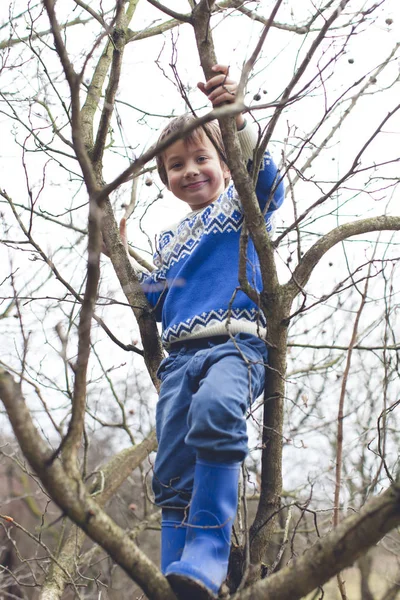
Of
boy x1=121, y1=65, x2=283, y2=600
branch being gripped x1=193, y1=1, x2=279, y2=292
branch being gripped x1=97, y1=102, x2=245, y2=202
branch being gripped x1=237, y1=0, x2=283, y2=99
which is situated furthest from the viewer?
branch being gripped x1=193, y1=1, x2=279, y2=292

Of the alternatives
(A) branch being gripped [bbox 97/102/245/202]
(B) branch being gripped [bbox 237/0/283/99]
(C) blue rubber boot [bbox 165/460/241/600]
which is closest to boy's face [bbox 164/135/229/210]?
(B) branch being gripped [bbox 237/0/283/99]

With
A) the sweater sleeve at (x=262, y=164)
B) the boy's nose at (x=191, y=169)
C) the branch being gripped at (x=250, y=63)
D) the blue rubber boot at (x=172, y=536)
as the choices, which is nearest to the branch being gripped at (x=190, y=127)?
the branch being gripped at (x=250, y=63)

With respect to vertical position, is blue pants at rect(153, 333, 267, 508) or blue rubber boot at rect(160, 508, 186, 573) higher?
blue pants at rect(153, 333, 267, 508)

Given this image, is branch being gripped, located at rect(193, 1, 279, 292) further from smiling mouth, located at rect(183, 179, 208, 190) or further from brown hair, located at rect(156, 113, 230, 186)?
smiling mouth, located at rect(183, 179, 208, 190)

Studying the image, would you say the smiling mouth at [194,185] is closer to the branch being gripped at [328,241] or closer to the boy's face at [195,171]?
the boy's face at [195,171]

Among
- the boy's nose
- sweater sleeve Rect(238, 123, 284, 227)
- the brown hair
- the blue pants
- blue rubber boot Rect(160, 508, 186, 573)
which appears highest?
the brown hair

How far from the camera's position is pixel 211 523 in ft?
5.05

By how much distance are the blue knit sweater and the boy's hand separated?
287 mm

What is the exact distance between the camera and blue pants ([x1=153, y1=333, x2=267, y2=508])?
5.23ft

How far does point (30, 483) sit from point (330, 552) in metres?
7.73

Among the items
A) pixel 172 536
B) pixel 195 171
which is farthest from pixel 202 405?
pixel 195 171

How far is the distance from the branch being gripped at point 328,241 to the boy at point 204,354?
13 centimetres

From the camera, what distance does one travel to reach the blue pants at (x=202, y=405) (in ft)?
5.23

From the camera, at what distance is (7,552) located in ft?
26.9
